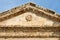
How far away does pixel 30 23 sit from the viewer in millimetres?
19516

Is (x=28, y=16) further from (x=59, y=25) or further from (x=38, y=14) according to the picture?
(x=59, y=25)

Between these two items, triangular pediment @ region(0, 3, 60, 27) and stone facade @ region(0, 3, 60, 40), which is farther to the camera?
triangular pediment @ region(0, 3, 60, 27)

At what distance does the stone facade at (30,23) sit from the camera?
19.1 metres

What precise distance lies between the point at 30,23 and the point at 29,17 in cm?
53

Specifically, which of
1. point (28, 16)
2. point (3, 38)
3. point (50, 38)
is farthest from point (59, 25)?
point (3, 38)

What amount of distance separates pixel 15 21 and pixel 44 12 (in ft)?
8.20

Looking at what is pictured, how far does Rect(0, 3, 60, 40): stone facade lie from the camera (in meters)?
19.1

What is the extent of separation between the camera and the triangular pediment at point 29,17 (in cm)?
1950

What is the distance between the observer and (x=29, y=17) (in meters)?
19.7

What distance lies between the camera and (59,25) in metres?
19.3

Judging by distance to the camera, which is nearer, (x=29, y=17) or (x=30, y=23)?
(x=30, y=23)

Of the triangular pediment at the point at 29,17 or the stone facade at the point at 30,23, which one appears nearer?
the stone facade at the point at 30,23

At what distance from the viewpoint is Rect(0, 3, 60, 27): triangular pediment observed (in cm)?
1950

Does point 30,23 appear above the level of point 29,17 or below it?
below
